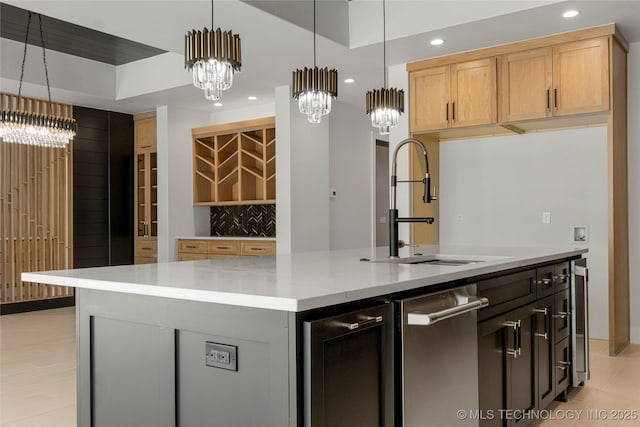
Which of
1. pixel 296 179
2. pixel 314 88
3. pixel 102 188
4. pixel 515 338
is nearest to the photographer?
pixel 515 338

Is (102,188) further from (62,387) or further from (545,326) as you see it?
(545,326)

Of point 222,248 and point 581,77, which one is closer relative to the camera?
point 581,77

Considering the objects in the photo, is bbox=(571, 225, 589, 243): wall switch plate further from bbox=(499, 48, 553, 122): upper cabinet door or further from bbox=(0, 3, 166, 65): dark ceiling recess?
bbox=(0, 3, 166, 65): dark ceiling recess

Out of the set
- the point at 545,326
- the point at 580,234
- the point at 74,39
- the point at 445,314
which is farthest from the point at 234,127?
the point at 445,314

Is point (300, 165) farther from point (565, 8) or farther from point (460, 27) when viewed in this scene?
Result: point (565, 8)

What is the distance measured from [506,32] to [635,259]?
2236 mm

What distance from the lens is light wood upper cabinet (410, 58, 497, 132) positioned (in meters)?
5.00

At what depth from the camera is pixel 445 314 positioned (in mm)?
1881

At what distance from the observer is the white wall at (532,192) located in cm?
491

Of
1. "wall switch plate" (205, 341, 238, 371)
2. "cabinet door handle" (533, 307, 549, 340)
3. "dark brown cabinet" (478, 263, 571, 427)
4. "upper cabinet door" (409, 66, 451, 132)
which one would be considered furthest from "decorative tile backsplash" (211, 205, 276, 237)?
"wall switch plate" (205, 341, 238, 371)

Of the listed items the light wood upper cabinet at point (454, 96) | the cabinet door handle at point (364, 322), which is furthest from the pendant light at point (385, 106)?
the cabinet door handle at point (364, 322)

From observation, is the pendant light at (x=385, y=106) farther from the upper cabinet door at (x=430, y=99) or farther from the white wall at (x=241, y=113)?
the white wall at (x=241, y=113)

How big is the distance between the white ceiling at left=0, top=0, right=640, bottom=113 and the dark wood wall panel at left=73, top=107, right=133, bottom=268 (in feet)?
3.67

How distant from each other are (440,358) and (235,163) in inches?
228
